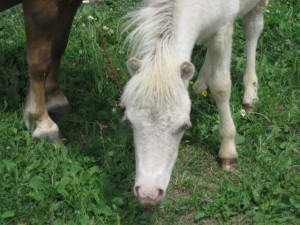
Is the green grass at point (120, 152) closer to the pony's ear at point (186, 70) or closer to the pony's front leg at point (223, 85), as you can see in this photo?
the pony's front leg at point (223, 85)

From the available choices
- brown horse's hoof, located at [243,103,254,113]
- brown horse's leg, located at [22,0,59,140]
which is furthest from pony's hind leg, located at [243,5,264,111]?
brown horse's leg, located at [22,0,59,140]

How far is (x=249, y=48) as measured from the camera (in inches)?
203

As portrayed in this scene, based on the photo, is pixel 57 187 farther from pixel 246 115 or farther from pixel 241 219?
pixel 246 115

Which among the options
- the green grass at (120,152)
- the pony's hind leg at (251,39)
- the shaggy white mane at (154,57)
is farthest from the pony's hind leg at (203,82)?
the shaggy white mane at (154,57)

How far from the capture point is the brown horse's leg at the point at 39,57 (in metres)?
4.15

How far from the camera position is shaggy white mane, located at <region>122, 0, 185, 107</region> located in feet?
10.7

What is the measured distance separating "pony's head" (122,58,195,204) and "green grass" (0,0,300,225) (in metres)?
0.37

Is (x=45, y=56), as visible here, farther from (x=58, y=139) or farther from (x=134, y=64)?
(x=134, y=64)

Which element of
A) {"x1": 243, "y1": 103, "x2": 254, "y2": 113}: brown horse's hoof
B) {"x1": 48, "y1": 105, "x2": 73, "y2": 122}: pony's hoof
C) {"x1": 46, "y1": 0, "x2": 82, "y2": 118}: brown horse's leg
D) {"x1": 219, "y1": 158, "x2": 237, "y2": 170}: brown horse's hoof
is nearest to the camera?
{"x1": 219, "y1": 158, "x2": 237, "y2": 170}: brown horse's hoof

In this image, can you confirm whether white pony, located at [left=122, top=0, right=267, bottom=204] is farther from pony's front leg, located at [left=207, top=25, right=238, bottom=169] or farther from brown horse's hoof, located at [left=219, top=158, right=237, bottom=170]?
brown horse's hoof, located at [left=219, top=158, right=237, bottom=170]

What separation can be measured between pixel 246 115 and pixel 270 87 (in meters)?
0.49

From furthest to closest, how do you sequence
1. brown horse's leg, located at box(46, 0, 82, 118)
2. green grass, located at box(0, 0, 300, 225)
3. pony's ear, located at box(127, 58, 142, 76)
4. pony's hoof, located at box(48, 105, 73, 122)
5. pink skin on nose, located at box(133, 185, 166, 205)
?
pony's hoof, located at box(48, 105, 73, 122)
brown horse's leg, located at box(46, 0, 82, 118)
green grass, located at box(0, 0, 300, 225)
pony's ear, located at box(127, 58, 142, 76)
pink skin on nose, located at box(133, 185, 166, 205)

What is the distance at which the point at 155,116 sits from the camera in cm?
329

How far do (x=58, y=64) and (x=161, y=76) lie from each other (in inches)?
69.0
